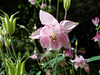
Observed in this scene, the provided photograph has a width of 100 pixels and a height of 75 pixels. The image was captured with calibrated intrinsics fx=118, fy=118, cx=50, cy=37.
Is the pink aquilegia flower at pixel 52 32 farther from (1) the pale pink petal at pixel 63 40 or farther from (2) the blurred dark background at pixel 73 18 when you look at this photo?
(2) the blurred dark background at pixel 73 18

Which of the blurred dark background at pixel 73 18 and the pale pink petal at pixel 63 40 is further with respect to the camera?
the blurred dark background at pixel 73 18

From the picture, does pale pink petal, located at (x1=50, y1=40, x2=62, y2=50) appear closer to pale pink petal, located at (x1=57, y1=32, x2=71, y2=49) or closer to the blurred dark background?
pale pink petal, located at (x1=57, y1=32, x2=71, y2=49)

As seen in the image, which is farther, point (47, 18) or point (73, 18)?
point (73, 18)

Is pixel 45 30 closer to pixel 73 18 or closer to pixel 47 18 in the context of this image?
pixel 47 18

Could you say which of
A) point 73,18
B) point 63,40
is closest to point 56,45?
point 63,40

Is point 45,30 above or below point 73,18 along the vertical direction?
below

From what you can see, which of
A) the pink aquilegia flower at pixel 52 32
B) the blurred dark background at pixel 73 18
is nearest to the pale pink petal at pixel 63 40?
the pink aquilegia flower at pixel 52 32

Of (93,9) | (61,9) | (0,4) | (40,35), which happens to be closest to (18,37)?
(0,4)

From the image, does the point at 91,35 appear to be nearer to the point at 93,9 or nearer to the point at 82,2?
the point at 93,9
